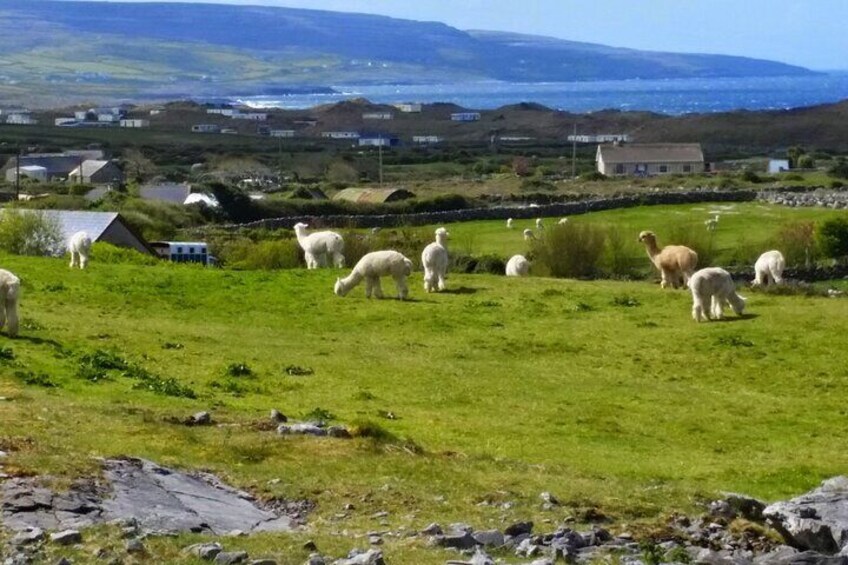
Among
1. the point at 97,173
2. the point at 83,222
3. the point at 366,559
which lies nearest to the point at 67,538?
the point at 366,559

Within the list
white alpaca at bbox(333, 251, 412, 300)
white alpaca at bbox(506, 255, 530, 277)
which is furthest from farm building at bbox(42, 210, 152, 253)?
white alpaca at bbox(333, 251, 412, 300)

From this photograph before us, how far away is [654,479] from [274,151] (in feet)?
540

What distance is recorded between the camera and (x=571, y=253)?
166ft

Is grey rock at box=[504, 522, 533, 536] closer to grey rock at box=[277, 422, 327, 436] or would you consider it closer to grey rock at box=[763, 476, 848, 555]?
grey rock at box=[763, 476, 848, 555]

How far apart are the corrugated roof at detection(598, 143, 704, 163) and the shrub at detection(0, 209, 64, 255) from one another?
314 feet

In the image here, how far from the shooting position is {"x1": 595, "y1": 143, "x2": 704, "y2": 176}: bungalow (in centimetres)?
13825

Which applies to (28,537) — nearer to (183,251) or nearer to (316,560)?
(316,560)

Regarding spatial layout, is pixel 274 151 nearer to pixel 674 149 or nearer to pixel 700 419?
pixel 674 149

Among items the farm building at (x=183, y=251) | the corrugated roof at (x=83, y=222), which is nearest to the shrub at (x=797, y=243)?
the farm building at (x=183, y=251)

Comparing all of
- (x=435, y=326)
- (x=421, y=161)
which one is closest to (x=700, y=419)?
(x=435, y=326)

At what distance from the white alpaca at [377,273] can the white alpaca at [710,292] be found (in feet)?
21.6

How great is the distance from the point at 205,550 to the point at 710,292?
20.7m

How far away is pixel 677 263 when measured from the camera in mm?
36281

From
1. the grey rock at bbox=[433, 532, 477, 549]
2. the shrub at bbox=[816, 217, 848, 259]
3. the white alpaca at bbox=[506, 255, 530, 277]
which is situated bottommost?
the shrub at bbox=[816, 217, 848, 259]
